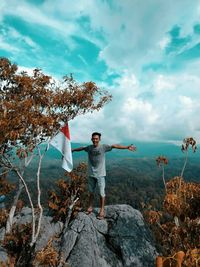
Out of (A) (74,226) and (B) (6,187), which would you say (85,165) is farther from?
(B) (6,187)

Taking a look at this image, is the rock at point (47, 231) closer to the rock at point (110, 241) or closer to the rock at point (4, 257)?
the rock at point (110, 241)

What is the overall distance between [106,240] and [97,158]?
5.38m

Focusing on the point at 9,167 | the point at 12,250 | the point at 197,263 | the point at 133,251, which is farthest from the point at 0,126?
the point at 197,263

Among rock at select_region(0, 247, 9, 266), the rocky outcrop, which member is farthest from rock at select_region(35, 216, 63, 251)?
rock at select_region(0, 247, 9, 266)

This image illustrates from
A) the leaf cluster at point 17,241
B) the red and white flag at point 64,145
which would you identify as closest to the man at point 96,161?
the red and white flag at point 64,145

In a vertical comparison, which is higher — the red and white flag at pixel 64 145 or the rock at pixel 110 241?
the red and white flag at pixel 64 145

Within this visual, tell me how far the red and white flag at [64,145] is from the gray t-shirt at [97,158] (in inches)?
41.4

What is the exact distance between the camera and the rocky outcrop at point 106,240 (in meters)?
16.2

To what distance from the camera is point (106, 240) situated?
57.4 ft

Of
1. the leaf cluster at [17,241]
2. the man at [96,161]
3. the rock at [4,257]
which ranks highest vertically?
the man at [96,161]

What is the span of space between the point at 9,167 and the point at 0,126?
364 centimetres

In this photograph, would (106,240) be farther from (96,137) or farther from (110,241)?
(96,137)

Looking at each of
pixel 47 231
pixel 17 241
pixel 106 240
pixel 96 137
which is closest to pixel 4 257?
pixel 17 241

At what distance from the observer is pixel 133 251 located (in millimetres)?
16859
